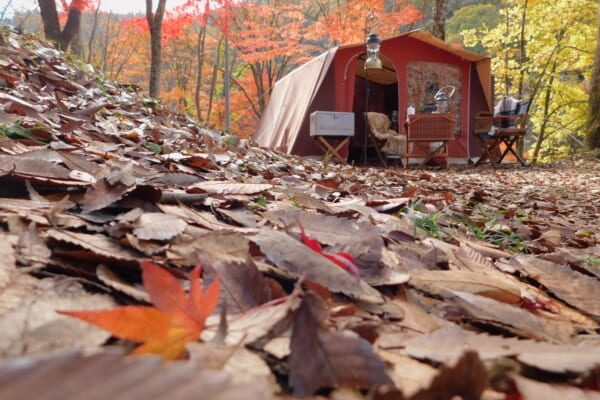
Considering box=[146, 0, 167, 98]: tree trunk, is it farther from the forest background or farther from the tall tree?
the tall tree

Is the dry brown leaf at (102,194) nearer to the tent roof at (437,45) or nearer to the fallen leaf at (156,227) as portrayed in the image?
the fallen leaf at (156,227)

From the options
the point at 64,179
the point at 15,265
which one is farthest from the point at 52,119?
the point at 15,265

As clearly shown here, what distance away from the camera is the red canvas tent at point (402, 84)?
8.26m

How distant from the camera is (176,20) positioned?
44.4ft

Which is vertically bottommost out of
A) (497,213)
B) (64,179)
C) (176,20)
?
(497,213)

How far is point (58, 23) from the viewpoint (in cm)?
684

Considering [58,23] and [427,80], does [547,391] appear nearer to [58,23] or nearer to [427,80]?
[58,23]

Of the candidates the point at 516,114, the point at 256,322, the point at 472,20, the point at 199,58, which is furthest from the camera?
the point at 472,20

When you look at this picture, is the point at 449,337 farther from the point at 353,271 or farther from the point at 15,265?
the point at 15,265

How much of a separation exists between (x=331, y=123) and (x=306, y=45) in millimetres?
7924

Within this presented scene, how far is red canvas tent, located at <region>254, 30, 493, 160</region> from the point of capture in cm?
826

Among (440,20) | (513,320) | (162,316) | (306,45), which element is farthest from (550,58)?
(162,316)

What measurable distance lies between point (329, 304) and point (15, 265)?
40 centimetres

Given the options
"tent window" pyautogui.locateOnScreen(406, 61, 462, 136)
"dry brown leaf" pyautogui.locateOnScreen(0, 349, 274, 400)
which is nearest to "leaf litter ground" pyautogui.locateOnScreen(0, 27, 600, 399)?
"dry brown leaf" pyautogui.locateOnScreen(0, 349, 274, 400)
